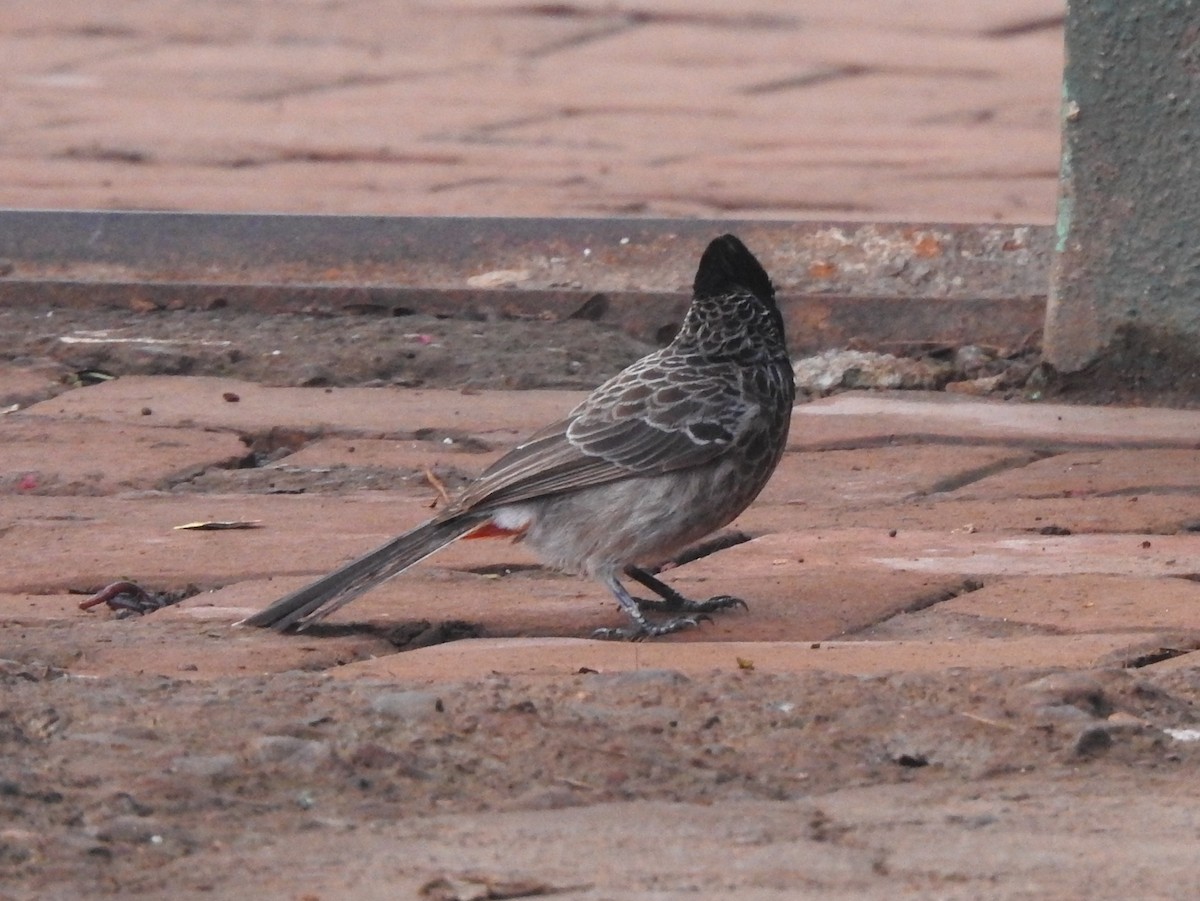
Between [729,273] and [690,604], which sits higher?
[729,273]

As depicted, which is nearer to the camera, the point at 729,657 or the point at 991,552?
the point at 729,657

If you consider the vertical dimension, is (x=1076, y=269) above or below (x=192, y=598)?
above

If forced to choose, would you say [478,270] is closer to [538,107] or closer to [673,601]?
[673,601]

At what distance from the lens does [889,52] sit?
1733cm

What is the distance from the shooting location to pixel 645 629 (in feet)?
13.4

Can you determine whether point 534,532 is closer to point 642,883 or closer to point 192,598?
point 192,598

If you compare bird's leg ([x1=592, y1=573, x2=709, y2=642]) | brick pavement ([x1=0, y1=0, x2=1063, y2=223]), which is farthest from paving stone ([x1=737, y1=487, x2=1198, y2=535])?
brick pavement ([x1=0, y1=0, x2=1063, y2=223])

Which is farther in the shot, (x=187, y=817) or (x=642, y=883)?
(x=187, y=817)

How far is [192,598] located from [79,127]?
9.32 meters

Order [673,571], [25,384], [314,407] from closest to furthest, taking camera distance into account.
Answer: [673,571] < [314,407] < [25,384]

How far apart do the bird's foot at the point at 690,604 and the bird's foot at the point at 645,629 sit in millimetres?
22

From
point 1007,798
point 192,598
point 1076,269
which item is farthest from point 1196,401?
point 1007,798

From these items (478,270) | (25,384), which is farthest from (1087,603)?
(478,270)

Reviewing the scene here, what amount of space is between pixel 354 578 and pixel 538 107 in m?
10.5
